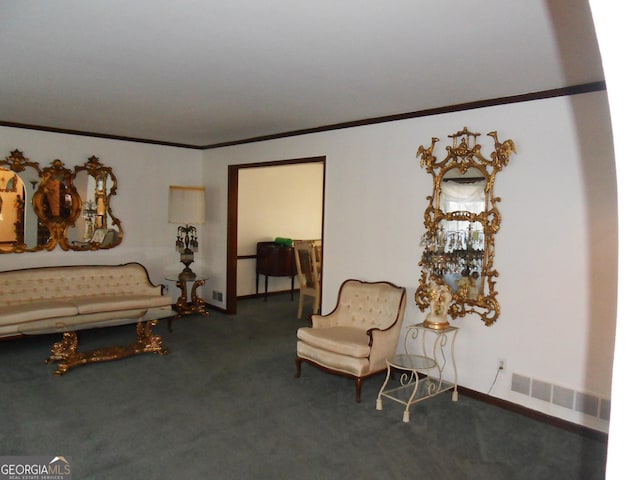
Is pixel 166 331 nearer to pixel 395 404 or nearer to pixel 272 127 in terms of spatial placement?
pixel 272 127

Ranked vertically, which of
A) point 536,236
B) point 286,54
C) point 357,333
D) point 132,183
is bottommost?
point 357,333

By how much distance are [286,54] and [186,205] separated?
410 cm

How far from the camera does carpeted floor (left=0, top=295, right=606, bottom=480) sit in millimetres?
2875

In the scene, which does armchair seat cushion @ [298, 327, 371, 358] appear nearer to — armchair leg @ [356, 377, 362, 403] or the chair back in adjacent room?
armchair leg @ [356, 377, 362, 403]

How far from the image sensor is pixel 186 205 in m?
6.60

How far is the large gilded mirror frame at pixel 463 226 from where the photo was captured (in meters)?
3.92

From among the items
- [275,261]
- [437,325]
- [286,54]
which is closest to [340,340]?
[437,325]

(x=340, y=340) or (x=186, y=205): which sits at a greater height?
(x=186, y=205)

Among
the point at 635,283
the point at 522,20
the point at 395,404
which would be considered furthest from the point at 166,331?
the point at 635,283

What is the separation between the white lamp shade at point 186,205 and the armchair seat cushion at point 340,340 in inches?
117

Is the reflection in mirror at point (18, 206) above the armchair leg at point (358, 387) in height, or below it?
above

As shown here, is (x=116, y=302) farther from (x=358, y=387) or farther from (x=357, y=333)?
(x=358, y=387)

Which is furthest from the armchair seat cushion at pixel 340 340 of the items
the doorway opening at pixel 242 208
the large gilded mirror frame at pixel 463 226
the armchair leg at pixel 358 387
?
the doorway opening at pixel 242 208

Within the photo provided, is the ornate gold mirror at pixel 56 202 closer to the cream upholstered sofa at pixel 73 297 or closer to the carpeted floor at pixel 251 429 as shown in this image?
the cream upholstered sofa at pixel 73 297
